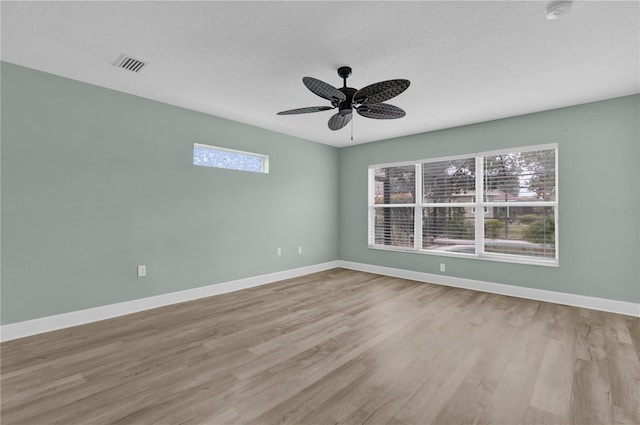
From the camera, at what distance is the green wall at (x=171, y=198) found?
293 centimetres

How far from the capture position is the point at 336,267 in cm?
641

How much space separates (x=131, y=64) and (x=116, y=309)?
2677mm

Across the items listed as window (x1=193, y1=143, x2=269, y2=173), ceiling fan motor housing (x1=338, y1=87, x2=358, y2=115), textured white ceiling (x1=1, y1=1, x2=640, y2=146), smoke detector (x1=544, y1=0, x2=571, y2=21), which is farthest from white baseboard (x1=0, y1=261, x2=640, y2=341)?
smoke detector (x1=544, y1=0, x2=571, y2=21)

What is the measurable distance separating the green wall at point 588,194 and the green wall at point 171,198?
0.01m

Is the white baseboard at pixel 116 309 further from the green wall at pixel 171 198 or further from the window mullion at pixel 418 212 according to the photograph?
the window mullion at pixel 418 212

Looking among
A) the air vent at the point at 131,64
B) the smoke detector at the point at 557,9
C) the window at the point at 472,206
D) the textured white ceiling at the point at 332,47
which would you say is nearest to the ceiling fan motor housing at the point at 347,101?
the textured white ceiling at the point at 332,47


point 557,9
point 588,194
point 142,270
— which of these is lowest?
point 142,270

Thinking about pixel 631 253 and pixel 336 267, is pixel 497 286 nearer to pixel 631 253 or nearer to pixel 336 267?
pixel 631 253

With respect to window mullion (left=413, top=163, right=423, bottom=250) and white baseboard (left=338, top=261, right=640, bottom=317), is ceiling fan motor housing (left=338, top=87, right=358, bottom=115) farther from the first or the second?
white baseboard (left=338, top=261, right=640, bottom=317)

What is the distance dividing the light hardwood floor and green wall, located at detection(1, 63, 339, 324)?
521mm

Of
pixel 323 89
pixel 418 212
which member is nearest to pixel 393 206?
pixel 418 212

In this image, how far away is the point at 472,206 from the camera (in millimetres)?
4738

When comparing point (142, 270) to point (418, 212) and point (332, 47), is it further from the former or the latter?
point (418, 212)

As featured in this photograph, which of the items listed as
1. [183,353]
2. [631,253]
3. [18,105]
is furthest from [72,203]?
[631,253]
